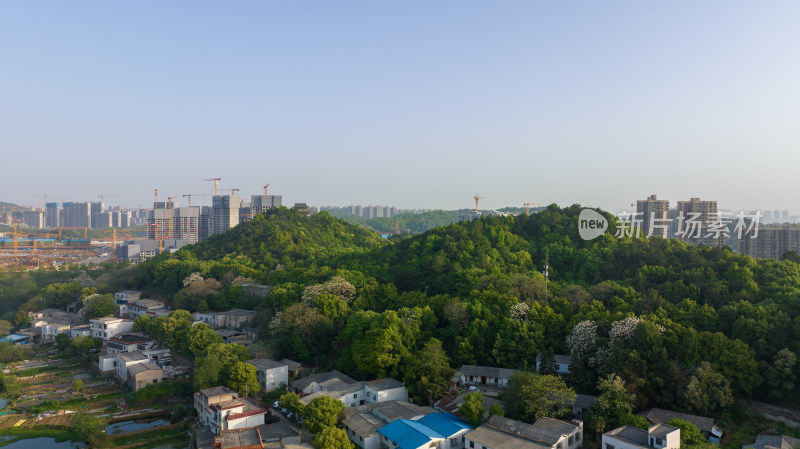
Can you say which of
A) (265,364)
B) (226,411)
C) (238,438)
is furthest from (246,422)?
(265,364)

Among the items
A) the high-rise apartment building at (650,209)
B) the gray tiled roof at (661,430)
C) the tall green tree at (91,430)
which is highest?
the high-rise apartment building at (650,209)

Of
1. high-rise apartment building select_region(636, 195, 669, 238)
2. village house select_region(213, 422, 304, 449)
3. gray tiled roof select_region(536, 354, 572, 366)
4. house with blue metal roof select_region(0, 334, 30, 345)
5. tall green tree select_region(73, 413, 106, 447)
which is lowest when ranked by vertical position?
house with blue metal roof select_region(0, 334, 30, 345)

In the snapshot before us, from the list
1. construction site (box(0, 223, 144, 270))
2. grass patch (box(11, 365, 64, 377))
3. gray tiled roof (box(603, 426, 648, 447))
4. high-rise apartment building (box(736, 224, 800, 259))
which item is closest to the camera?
gray tiled roof (box(603, 426, 648, 447))

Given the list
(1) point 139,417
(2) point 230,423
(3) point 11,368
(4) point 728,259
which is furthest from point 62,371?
(4) point 728,259

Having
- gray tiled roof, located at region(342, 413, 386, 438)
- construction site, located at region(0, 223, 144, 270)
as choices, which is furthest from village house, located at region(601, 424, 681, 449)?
construction site, located at region(0, 223, 144, 270)

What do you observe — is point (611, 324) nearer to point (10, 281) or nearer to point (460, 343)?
point (460, 343)

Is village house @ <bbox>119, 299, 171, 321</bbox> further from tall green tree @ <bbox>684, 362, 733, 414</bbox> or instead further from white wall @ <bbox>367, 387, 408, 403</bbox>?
tall green tree @ <bbox>684, 362, 733, 414</bbox>

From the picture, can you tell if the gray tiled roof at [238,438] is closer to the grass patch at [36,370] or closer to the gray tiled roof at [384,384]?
the gray tiled roof at [384,384]

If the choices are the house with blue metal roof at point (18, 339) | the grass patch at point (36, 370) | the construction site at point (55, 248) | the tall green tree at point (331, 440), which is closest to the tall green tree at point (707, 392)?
the tall green tree at point (331, 440)
